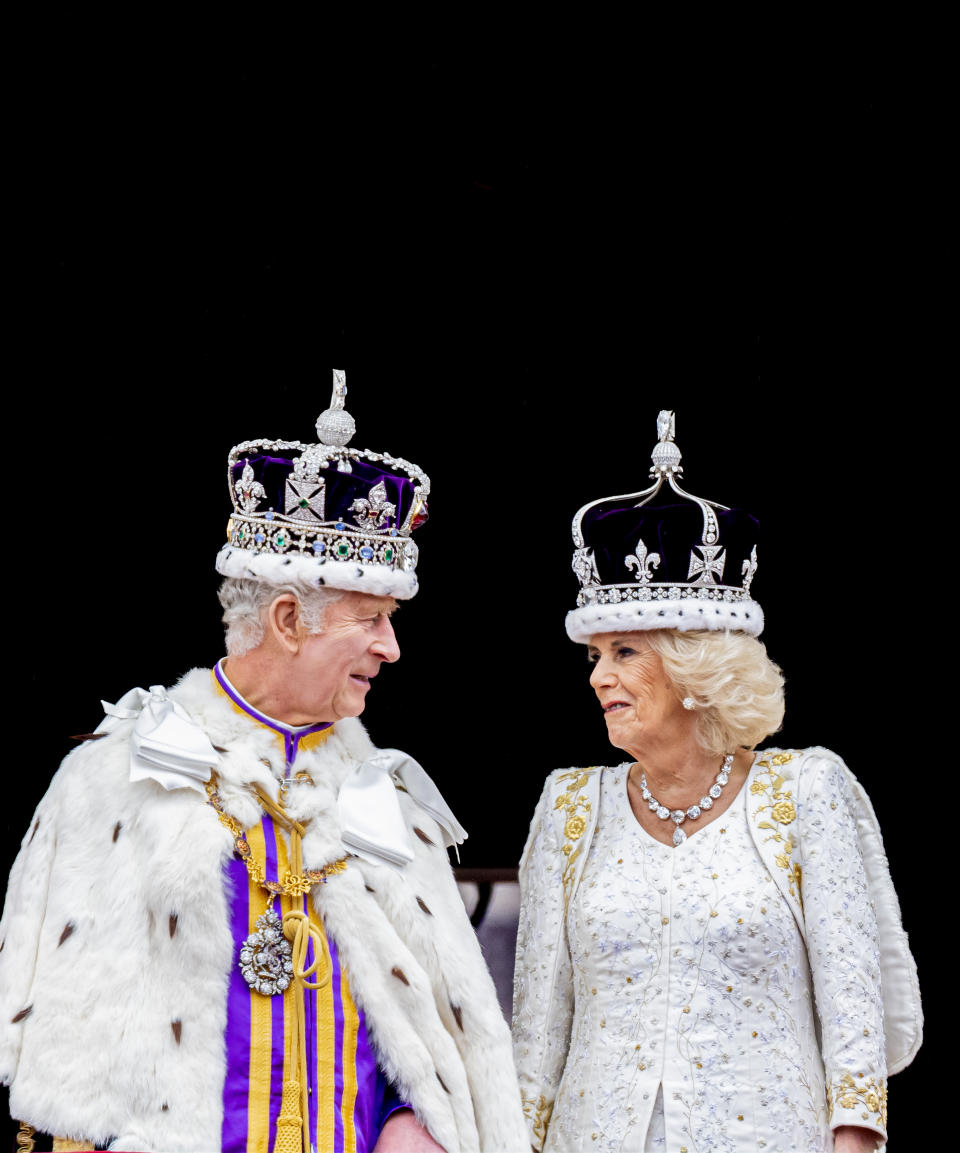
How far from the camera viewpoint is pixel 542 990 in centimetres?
450

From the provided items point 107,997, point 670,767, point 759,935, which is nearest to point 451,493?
point 670,767

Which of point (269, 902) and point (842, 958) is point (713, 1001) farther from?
point (269, 902)

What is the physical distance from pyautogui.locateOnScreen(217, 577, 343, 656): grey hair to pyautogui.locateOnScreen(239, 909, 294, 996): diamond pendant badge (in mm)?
638

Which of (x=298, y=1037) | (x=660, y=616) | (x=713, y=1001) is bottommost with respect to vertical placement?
(x=298, y=1037)

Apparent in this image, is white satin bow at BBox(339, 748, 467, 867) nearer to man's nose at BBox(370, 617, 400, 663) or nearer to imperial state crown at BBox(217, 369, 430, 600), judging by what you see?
man's nose at BBox(370, 617, 400, 663)

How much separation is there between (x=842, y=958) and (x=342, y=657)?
52.7 inches

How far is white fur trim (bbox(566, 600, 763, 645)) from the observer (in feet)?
14.9

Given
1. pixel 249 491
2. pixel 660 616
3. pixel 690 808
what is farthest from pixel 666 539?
pixel 249 491

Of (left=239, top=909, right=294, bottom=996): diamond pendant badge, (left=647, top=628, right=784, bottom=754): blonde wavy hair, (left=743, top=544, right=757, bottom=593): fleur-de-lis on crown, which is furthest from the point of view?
(left=743, top=544, right=757, bottom=593): fleur-de-lis on crown

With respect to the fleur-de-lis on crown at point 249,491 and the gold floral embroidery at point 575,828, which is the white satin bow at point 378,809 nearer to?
the gold floral embroidery at point 575,828

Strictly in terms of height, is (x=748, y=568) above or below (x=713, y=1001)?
above

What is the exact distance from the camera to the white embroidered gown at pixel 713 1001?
4.20 metres

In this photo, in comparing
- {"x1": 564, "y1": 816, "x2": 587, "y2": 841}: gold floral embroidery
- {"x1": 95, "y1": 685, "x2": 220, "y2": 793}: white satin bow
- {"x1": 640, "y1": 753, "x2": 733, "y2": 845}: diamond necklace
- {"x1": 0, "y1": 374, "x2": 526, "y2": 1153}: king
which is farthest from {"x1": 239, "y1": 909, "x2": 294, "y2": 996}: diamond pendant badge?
{"x1": 640, "y1": 753, "x2": 733, "y2": 845}: diamond necklace

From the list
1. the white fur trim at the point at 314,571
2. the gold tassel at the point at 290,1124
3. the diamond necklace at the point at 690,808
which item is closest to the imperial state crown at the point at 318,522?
the white fur trim at the point at 314,571
